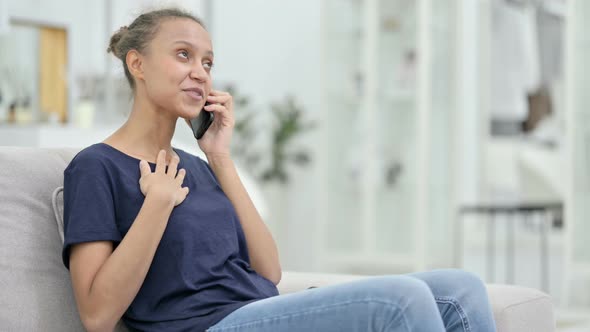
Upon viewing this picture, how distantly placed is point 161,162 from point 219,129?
30 cm

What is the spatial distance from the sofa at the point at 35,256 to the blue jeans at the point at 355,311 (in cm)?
29

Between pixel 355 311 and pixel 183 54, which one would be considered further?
pixel 183 54

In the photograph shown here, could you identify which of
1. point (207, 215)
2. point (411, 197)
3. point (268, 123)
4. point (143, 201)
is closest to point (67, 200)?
point (143, 201)

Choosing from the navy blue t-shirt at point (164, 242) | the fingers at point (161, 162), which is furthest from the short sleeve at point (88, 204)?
the fingers at point (161, 162)

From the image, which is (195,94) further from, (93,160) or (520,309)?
(520,309)

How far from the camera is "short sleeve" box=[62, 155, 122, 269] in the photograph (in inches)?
64.2

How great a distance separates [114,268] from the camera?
1.61 meters

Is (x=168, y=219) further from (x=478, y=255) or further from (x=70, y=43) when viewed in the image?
(x=478, y=255)

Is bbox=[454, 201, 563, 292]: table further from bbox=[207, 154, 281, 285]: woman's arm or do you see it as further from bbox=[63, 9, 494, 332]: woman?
bbox=[63, 9, 494, 332]: woman

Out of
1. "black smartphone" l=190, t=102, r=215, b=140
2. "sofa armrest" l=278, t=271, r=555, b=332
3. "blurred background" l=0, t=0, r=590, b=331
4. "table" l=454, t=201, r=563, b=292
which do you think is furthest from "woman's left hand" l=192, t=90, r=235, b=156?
"table" l=454, t=201, r=563, b=292

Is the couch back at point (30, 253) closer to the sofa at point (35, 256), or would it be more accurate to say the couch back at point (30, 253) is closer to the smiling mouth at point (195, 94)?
the sofa at point (35, 256)

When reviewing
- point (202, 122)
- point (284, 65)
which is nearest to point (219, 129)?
point (202, 122)

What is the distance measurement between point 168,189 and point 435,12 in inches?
166

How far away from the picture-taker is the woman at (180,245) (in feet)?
5.12
